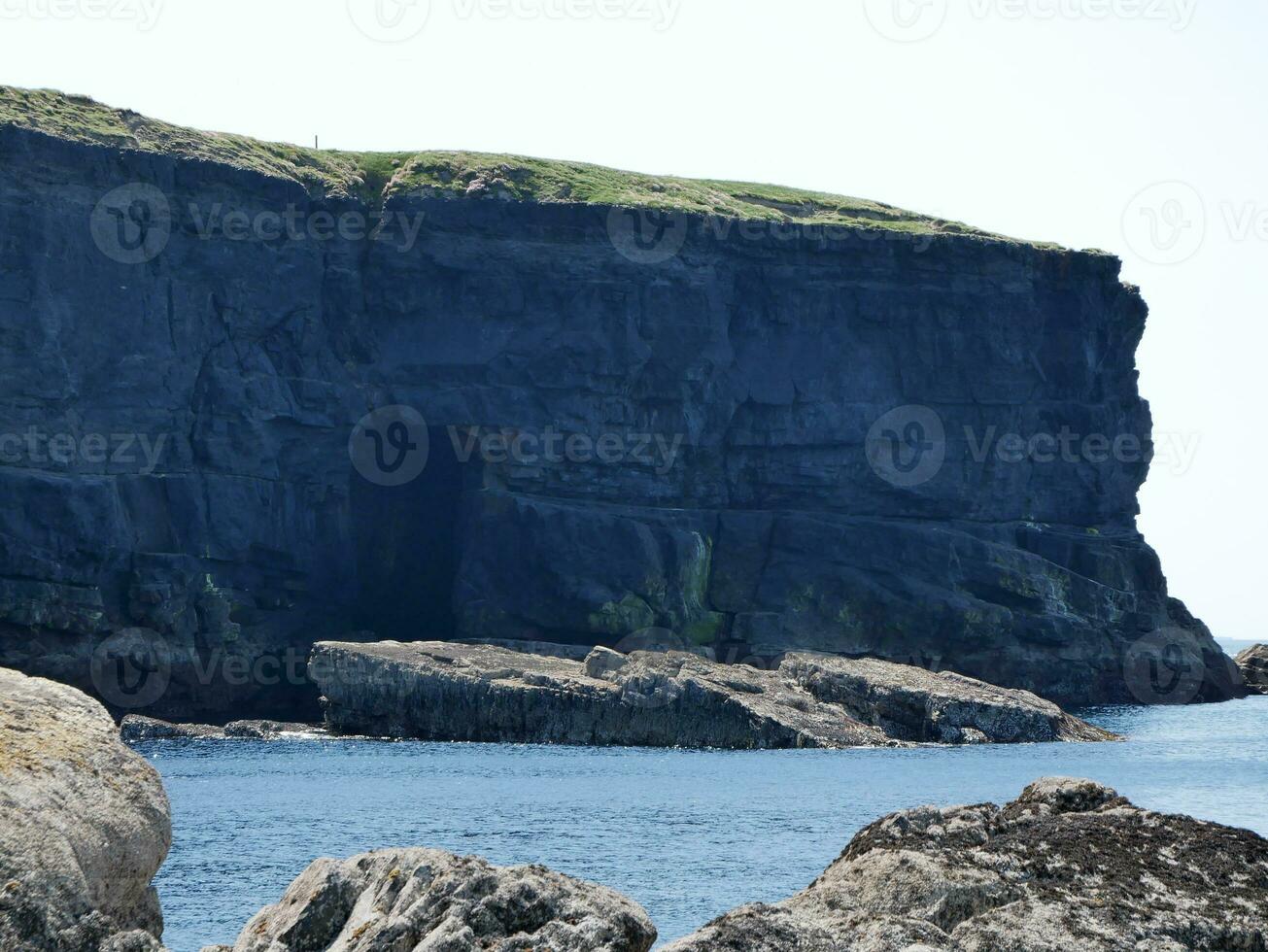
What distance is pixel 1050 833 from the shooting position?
15.9m

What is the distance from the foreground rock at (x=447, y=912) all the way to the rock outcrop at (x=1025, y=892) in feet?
2.11

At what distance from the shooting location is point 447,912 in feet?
42.2

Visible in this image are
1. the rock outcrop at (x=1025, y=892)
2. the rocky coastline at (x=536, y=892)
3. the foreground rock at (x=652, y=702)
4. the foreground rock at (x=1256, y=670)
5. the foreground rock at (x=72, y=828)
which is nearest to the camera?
the foreground rock at (x=72, y=828)

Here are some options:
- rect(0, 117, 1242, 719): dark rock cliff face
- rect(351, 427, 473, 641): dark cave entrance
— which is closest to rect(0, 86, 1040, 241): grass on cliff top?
rect(0, 117, 1242, 719): dark rock cliff face

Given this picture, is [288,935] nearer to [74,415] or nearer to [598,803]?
[598,803]

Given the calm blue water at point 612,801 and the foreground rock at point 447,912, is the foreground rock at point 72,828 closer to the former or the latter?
the foreground rock at point 447,912

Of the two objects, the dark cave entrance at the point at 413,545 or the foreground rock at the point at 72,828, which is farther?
the dark cave entrance at the point at 413,545

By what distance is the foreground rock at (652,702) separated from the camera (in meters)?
80.2

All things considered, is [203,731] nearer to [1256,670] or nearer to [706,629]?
[706,629]

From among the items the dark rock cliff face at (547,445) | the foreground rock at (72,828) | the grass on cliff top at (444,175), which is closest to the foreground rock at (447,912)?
the foreground rock at (72,828)

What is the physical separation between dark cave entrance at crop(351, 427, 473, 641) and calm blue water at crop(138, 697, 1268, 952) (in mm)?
22630

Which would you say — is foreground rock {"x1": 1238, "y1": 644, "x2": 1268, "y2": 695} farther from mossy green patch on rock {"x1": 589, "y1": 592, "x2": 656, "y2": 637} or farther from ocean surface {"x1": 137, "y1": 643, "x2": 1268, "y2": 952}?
mossy green patch on rock {"x1": 589, "y1": 592, "x2": 656, "y2": 637}

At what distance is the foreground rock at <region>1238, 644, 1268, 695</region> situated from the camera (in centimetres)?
14050

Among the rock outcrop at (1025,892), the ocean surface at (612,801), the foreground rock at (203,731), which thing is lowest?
the foreground rock at (203,731)
